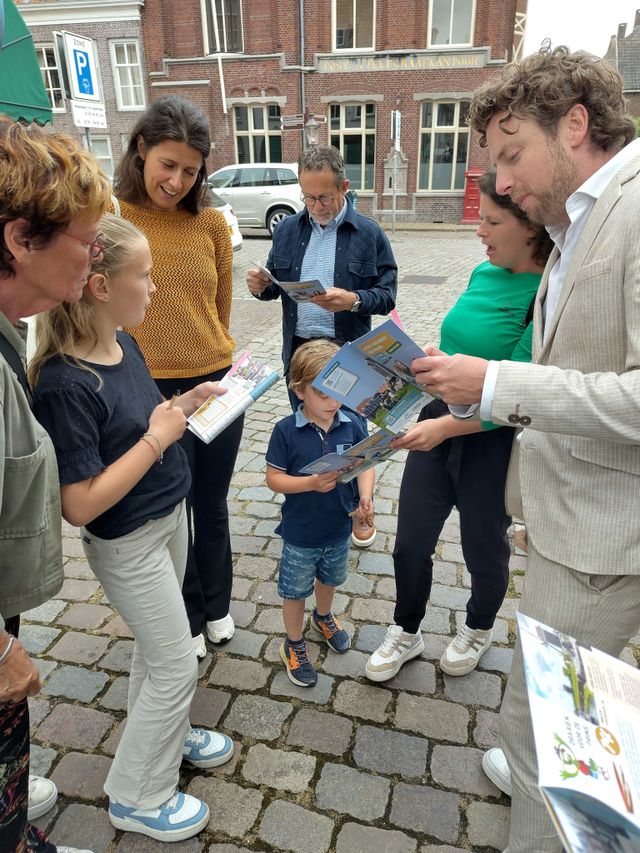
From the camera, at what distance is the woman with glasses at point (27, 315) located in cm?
123

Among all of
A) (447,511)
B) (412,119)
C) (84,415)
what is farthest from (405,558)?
(412,119)

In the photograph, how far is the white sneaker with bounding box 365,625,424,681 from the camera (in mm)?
2480

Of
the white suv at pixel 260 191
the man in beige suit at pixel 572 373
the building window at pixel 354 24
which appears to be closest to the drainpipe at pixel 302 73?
the building window at pixel 354 24

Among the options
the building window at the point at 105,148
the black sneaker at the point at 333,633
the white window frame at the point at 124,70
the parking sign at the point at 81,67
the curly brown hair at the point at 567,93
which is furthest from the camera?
the building window at the point at 105,148

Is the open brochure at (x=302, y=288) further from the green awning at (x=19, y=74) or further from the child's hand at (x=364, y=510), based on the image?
the green awning at (x=19, y=74)

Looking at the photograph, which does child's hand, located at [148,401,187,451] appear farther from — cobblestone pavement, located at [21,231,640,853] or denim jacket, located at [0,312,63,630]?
cobblestone pavement, located at [21,231,640,853]

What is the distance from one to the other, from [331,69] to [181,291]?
22622 millimetres

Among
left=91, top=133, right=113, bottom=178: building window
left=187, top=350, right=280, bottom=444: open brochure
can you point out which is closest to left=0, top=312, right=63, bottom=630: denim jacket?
left=187, top=350, right=280, bottom=444: open brochure

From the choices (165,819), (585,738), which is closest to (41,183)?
(585,738)

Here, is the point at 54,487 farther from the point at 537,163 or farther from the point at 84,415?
the point at 537,163

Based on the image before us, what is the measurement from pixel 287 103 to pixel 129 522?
23546mm

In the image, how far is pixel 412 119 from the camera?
21.0m

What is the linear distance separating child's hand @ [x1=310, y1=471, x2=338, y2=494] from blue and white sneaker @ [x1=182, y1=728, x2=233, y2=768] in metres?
0.99

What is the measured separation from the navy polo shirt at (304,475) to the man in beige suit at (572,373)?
79 cm
